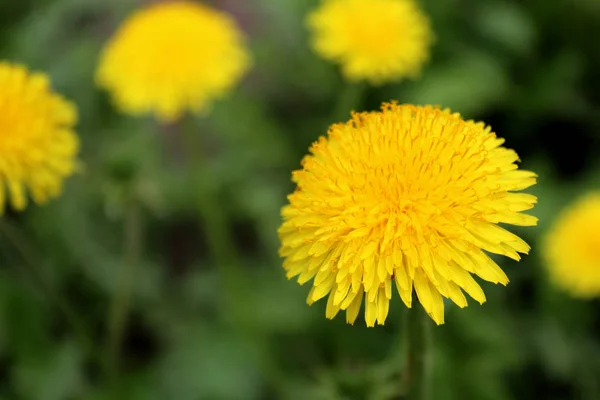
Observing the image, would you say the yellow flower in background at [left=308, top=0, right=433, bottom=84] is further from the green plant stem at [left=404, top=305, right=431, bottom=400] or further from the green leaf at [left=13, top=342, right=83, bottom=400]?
the green leaf at [left=13, top=342, right=83, bottom=400]

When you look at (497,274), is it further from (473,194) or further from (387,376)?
(387,376)

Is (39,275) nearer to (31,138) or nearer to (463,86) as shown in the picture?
(31,138)

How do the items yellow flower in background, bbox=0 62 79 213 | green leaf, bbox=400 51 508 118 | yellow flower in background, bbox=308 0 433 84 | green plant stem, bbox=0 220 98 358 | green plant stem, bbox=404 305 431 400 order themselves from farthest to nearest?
green leaf, bbox=400 51 508 118, yellow flower in background, bbox=308 0 433 84, green plant stem, bbox=0 220 98 358, yellow flower in background, bbox=0 62 79 213, green plant stem, bbox=404 305 431 400

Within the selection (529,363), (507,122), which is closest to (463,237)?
(529,363)

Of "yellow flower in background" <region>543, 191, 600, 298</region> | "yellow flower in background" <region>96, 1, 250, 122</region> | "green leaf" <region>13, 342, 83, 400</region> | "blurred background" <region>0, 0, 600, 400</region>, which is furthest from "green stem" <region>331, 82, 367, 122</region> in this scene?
"green leaf" <region>13, 342, 83, 400</region>

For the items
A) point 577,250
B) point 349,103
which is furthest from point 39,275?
point 577,250
